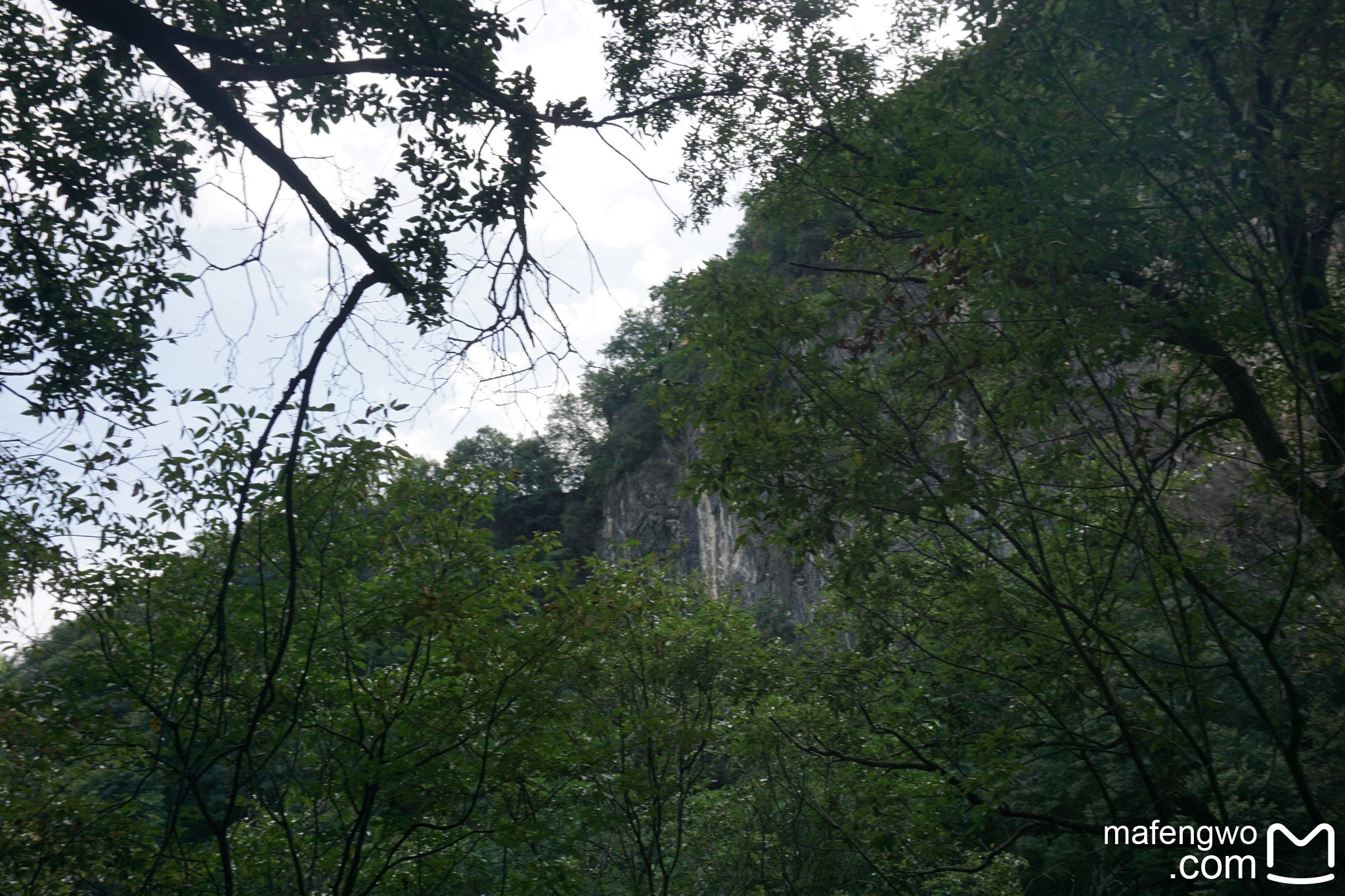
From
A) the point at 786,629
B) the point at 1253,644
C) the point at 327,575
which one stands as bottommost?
the point at 327,575

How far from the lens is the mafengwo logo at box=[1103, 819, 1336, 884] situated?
305 centimetres

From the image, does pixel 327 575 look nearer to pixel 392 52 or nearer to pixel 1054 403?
pixel 392 52

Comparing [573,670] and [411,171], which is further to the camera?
[573,670]

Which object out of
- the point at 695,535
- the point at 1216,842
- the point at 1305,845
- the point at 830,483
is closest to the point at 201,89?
the point at 830,483

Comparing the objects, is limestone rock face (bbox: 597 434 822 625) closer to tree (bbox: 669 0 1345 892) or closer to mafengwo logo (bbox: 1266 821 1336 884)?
tree (bbox: 669 0 1345 892)

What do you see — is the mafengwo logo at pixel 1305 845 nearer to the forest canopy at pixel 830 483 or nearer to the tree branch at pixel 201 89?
the forest canopy at pixel 830 483

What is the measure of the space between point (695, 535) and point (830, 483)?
28105 mm

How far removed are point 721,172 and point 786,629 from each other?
17364 millimetres

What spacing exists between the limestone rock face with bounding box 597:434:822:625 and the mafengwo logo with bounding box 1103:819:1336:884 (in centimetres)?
1735

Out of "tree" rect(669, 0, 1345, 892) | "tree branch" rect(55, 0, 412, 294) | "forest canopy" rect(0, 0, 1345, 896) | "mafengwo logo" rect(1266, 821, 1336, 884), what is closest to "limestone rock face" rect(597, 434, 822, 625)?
"forest canopy" rect(0, 0, 1345, 896)

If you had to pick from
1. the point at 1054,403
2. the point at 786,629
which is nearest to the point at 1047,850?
the point at 1054,403

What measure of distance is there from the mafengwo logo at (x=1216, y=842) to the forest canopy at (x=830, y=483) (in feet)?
0.13

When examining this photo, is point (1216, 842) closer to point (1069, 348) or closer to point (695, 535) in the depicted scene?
point (1069, 348)

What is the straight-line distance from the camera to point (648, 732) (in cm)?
568
